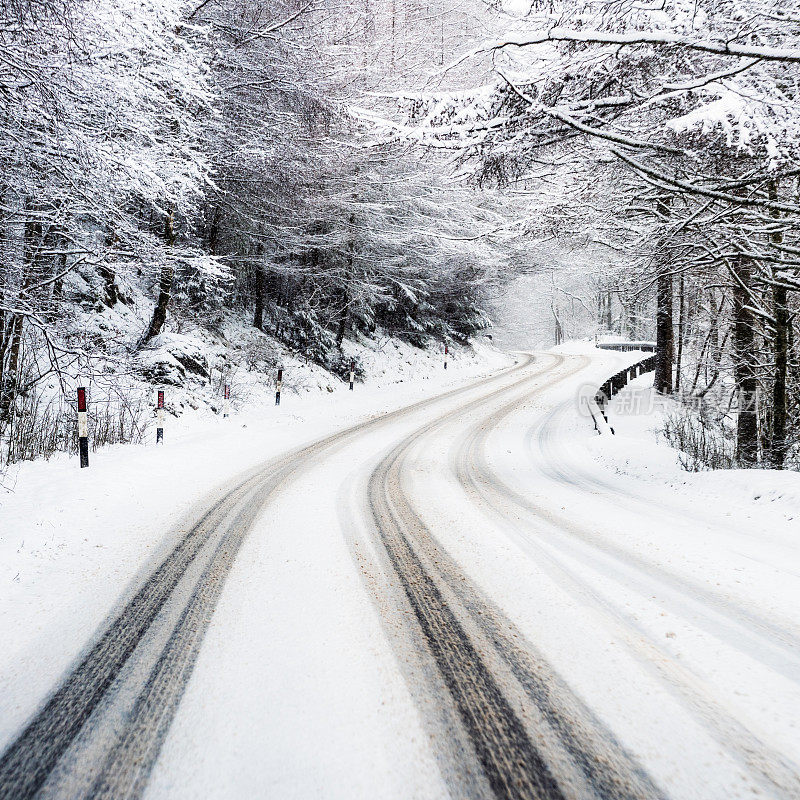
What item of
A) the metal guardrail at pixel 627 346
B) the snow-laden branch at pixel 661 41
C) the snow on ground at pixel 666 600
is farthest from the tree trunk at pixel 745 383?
the metal guardrail at pixel 627 346

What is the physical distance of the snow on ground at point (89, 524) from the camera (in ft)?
8.79

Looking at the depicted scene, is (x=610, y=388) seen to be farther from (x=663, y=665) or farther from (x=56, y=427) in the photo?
(x=56, y=427)

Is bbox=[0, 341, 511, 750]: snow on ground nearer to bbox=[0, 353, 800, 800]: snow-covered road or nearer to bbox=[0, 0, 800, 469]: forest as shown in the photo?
bbox=[0, 353, 800, 800]: snow-covered road

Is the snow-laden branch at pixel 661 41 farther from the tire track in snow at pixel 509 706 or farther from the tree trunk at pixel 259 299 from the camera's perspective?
the tree trunk at pixel 259 299

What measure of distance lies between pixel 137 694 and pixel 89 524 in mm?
3164

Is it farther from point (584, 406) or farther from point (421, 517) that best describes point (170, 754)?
point (584, 406)

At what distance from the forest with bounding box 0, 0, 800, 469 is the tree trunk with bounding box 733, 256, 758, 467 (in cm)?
5

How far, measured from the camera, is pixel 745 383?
30.3 ft

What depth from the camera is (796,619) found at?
2982 millimetres

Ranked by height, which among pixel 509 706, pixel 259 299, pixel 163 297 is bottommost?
pixel 509 706

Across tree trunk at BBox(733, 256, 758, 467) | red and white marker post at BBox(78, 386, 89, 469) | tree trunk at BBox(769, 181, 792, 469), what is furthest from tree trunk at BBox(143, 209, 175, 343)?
tree trunk at BBox(769, 181, 792, 469)

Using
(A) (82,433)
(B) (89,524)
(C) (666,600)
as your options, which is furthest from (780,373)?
(A) (82,433)

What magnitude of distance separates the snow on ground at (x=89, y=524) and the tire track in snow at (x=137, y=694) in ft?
0.43

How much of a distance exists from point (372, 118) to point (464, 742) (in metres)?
4.57
